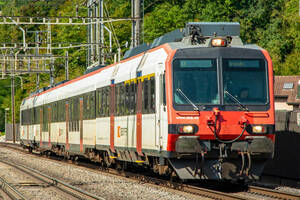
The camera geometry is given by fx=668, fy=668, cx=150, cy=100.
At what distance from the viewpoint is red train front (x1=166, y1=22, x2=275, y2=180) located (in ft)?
44.7

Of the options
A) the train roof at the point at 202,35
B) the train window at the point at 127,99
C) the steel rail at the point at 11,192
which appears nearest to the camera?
the train roof at the point at 202,35

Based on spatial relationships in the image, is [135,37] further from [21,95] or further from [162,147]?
[21,95]

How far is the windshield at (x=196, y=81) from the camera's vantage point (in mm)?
13812

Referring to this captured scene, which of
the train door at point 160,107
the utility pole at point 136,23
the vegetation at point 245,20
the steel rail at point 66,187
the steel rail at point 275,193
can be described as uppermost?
the vegetation at point 245,20

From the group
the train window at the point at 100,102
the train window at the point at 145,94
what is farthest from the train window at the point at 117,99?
the train window at the point at 145,94

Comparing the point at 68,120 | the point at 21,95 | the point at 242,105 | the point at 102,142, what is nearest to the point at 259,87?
the point at 242,105

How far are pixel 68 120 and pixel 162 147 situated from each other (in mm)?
13493

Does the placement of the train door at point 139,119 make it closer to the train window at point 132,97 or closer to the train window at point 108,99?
the train window at point 132,97

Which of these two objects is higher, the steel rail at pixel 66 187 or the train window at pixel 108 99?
the train window at pixel 108 99

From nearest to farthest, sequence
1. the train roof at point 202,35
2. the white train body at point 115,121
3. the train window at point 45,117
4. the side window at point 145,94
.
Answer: the train roof at point 202,35 → the white train body at point 115,121 → the side window at point 145,94 → the train window at point 45,117

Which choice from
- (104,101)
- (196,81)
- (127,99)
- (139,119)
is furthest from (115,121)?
(196,81)

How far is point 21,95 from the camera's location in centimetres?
9938

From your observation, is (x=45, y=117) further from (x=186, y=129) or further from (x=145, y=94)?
(x=186, y=129)

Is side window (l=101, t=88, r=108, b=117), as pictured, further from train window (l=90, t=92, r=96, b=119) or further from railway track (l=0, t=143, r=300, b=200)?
railway track (l=0, t=143, r=300, b=200)
